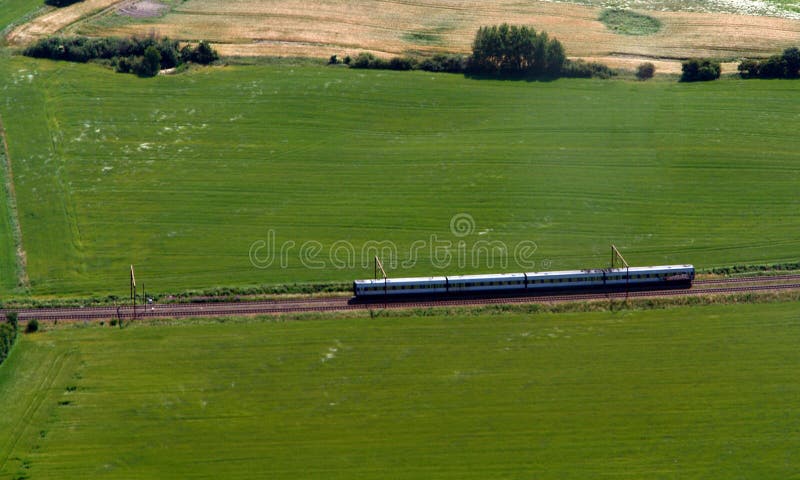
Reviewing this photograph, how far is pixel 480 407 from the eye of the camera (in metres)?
90.7

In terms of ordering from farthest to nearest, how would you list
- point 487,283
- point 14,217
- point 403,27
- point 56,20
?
point 403,27
point 56,20
point 14,217
point 487,283

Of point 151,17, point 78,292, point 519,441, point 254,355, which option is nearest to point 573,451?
point 519,441

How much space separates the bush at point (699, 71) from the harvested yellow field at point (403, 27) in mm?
3291

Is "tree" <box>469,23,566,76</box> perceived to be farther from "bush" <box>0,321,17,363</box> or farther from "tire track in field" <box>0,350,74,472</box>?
"bush" <box>0,321,17,363</box>

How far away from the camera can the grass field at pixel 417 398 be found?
84250mm

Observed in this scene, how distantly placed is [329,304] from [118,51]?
70556mm

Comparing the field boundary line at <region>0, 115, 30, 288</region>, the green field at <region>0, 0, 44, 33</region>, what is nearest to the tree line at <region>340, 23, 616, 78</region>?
the field boundary line at <region>0, 115, 30, 288</region>

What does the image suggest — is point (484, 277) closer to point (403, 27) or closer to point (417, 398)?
point (417, 398)

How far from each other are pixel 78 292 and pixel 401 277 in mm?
35145

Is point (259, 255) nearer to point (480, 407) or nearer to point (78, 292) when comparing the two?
point (78, 292)

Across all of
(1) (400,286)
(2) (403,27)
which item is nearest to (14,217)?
(1) (400,286)

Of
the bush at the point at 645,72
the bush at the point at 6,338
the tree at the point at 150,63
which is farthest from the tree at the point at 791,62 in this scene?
the bush at the point at 6,338

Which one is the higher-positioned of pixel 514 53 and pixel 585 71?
pixel 514 53

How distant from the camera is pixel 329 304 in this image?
107625 mm
